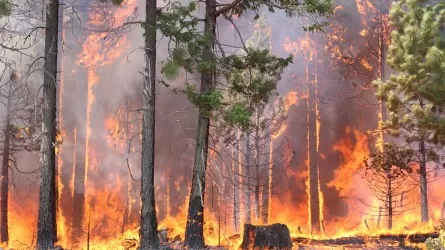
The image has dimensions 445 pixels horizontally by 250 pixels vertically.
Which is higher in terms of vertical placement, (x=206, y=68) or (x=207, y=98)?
(x=206, y=68)

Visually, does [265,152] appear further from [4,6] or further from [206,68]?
[4,6]

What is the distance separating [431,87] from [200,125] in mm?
Answer: 8807

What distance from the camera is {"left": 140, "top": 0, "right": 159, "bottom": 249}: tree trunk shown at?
13279 millimetres

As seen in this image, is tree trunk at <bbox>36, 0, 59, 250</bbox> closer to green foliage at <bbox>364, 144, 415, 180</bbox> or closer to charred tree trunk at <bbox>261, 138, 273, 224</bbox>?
green foliage at <bbox>364, 144, 415, 180</bbox>

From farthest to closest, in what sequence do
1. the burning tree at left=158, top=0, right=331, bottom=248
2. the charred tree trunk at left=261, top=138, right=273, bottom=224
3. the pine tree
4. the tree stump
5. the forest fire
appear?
the charred tree trunk at left=261, top=138, right=273, bottom=224 < the forest fire < the pine tree < the tree stump < the burning tree at left=158, top=0, right=331, bottom=248

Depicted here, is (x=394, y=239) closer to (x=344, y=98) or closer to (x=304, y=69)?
(x=344, y=98)

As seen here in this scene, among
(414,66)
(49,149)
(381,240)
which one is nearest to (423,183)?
(381,240)

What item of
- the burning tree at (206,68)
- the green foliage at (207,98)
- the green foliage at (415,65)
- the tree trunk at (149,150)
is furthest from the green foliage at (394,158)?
the tree trunk at (149,150)

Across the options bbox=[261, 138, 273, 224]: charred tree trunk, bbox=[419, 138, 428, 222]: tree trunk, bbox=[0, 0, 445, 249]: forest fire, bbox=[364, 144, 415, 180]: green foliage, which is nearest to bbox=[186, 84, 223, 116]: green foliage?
bbox=[364, 144, 415, 180]: green foliage

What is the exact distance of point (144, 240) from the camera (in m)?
13.2

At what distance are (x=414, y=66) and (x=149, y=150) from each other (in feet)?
36.1

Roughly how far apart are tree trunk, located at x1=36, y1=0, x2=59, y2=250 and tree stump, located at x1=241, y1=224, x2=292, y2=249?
5.69m

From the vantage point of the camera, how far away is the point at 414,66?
18078 millimetres

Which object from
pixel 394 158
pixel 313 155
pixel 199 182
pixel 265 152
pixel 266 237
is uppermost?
pixel 265 152
